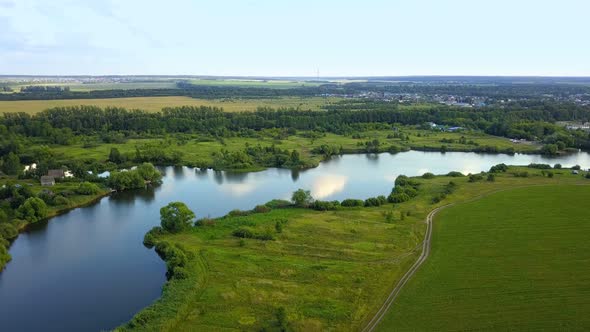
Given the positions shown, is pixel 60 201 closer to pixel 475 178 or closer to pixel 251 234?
pixel 251 234

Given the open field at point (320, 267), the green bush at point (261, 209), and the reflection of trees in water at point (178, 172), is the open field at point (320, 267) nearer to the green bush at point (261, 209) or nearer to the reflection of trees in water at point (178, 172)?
the green bush at point (261, 209)

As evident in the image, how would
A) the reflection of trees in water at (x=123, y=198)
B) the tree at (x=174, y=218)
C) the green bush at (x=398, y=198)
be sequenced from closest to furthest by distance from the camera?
the tree at (x=174, y=218), the green bush at (x=398, y=198), the reflection of trees in water at (x=123, y=198)

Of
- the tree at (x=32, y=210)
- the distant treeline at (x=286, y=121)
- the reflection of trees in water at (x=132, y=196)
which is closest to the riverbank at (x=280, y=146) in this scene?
the distant treeline at (x=286, y=121)

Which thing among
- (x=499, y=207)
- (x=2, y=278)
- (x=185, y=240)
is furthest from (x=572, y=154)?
(x=2, y=278)

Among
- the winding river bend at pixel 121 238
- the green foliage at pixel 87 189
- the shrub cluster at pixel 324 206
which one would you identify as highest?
the green foliage at pixel 87 189

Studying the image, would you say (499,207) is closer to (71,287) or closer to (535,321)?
(535,321)

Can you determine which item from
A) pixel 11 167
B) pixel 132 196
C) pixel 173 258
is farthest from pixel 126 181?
pixel 173 258
